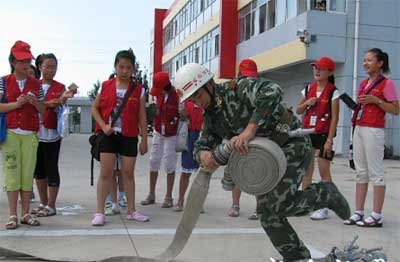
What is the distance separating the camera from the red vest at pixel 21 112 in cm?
568

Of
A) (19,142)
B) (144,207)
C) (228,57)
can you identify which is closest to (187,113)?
(144,207)

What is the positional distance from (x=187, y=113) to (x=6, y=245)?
284 centimetres

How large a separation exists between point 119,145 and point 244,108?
242cm

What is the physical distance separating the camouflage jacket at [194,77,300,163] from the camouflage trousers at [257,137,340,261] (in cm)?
23

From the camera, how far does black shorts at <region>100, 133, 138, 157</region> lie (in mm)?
5992

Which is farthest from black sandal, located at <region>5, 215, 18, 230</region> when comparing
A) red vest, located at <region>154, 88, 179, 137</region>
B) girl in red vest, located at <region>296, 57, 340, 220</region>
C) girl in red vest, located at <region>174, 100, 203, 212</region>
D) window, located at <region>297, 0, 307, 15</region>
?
window, located at <region>297, 0, 307, 15</region>

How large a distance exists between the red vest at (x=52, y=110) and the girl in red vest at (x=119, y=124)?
548 mm

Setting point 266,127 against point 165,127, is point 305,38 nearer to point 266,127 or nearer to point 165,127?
point 165,127

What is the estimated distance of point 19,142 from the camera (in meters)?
5.71

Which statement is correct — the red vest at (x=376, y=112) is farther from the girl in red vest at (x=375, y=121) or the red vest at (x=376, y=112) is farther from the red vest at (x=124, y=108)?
the red vest at (x=124, y=108)

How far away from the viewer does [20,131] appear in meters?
5.70

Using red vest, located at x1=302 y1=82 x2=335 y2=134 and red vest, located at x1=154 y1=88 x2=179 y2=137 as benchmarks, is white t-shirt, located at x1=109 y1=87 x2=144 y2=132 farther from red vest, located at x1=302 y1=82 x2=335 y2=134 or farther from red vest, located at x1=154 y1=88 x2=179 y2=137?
red vest, located at x1=302 y1=82 x2=335 y2=134

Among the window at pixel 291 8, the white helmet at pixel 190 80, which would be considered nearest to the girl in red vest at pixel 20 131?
the white helmet at pixel 190 80

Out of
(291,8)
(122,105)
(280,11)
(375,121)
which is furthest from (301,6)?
(122,105)
